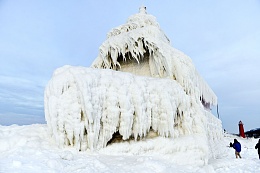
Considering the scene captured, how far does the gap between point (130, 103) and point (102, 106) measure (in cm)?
95

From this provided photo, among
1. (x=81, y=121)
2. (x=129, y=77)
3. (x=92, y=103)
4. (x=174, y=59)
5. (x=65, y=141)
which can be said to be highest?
(x=174, y=59)

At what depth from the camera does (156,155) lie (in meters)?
7.59

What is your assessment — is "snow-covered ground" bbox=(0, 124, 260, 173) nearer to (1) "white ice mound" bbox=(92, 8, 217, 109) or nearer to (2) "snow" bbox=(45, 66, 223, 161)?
(2) "snow" bbox=(45, 66, 223, 161)

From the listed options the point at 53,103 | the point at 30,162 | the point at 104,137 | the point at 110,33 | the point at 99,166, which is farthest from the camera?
the point at 110,33

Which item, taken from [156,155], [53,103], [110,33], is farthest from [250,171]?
[110,33]

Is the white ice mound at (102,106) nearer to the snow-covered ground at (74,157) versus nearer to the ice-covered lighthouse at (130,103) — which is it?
the ice-covered lighthouse at (130,103)

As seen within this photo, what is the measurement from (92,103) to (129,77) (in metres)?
1.84

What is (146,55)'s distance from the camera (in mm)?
12148

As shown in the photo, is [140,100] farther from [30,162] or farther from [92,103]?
[30,162]

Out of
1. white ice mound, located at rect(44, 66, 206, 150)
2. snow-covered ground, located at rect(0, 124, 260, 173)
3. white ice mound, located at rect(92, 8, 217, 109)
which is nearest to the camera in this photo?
snow-covered ground, located at rect(0, 124, 260, 173)

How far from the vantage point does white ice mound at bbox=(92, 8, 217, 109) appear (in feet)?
34.2

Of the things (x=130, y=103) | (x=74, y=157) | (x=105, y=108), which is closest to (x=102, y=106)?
(x=105, y=108)

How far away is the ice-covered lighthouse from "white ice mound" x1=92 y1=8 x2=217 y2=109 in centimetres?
5

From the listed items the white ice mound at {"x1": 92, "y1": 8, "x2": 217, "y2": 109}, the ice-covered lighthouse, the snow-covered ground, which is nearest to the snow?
the ice-covered lighthouse
